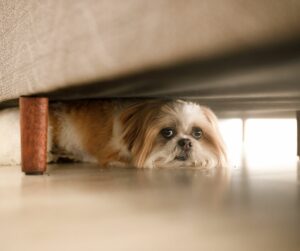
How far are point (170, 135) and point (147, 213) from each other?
93 centimetres

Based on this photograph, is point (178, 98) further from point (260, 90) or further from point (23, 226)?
point (23, 226)

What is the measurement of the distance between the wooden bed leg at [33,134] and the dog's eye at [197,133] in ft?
Answer: 2.10

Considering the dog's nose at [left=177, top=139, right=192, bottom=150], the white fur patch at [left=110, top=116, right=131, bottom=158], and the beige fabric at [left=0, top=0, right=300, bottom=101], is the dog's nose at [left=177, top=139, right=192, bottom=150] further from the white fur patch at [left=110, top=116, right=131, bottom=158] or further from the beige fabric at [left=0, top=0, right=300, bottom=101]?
the beige fabric at [left=0, top=0, right=300, bottom=101]

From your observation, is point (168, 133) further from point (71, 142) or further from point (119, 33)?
point (119, 33)

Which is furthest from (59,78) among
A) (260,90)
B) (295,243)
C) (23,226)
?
(295,243)

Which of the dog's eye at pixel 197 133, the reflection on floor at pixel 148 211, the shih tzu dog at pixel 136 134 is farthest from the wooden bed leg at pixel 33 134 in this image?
the dog's eye at pixel 197 133

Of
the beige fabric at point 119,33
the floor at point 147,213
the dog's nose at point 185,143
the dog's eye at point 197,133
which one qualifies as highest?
the beige fabric at point 119,33

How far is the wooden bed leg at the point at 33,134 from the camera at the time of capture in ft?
4.42

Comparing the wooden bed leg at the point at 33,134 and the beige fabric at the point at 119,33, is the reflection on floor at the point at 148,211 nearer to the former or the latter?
the wooden bed leg at the point at 33,134

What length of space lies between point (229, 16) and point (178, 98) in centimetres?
98

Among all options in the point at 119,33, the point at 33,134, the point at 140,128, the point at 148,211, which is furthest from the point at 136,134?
the point at 148,211

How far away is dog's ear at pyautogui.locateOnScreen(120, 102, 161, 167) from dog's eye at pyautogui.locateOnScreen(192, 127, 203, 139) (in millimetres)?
161

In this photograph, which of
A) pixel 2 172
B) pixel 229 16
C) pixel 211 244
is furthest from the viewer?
pixel 2 172

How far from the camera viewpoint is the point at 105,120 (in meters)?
1.80
